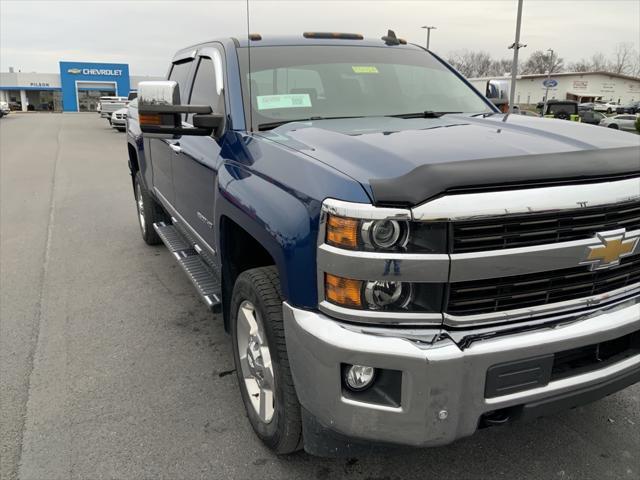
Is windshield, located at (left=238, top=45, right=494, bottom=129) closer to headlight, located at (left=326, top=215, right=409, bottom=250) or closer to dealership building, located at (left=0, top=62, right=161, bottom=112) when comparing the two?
headlight, located at (left=326, top=215, right=409, bottom=250)

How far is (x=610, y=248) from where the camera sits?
2.07m

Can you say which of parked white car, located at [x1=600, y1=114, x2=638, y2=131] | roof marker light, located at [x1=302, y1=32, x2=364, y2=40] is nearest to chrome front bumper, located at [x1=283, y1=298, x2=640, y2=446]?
roof marker light, located at [x1=302, y1=32, x2=364, y2=40]

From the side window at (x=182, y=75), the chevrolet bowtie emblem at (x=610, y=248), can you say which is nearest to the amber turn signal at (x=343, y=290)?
the chevrolet bowtie emblem at (x=610, y=248)

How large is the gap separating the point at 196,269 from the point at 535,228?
103 inches

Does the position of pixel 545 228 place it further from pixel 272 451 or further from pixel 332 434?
pixel 272 451

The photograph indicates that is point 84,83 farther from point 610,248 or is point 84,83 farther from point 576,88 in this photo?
point 610,248

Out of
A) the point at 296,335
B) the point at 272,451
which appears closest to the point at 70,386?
the point at 272,451

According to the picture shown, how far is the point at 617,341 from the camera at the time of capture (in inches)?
90.4

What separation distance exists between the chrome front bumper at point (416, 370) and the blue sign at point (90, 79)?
243 feet

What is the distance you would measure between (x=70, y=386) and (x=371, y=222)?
2.41m

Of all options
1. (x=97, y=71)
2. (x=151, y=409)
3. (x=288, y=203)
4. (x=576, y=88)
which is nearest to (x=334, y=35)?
(x=288, y=203)

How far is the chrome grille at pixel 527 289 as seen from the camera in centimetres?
194

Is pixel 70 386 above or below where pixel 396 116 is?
below

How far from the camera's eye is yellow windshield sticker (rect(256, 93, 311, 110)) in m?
3.17
